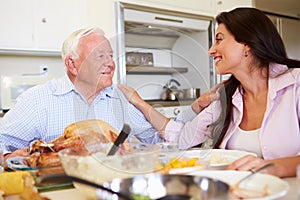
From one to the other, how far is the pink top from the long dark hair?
0.03 m

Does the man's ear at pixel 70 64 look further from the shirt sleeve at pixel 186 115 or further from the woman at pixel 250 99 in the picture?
the shirt sleeve at pixel 186 115

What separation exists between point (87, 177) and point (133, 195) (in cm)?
11

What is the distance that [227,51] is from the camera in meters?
1.37

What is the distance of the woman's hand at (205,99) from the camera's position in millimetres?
1328

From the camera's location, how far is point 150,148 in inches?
30.4

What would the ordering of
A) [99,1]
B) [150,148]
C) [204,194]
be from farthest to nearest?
1. [99,1]
2. [150,148]
3. [204,194]

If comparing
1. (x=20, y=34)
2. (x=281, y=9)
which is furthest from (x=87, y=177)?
(x=281, y=9)

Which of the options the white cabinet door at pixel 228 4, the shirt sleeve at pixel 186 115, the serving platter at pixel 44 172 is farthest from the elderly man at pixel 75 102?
the white cabinet door at pixel 228 4

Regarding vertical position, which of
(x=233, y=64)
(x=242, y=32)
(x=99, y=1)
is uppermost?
(x=99, y=1)

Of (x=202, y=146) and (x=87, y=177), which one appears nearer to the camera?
(x=87, y=177)

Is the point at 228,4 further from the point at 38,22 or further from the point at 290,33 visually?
the point at 38,22

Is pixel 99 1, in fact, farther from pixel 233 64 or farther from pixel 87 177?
pixel 87 177

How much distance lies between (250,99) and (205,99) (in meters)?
0.20

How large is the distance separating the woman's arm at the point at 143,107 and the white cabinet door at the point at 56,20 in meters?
1.57
